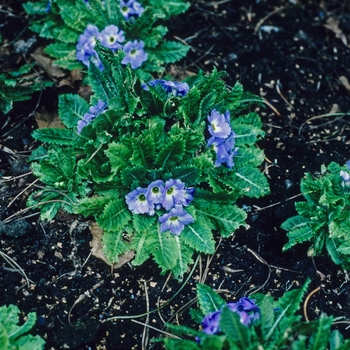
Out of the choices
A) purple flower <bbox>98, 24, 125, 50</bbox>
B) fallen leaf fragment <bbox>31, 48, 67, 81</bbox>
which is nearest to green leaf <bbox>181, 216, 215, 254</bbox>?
purple flower <bbox>98, 24, 125, 50</bbox>

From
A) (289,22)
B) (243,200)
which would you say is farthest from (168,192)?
(289,22)

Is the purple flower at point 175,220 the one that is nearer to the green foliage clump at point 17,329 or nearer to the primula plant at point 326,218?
the primula plant at point 326,218

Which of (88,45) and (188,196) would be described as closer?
(188,196)

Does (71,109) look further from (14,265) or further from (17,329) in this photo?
(17,329)

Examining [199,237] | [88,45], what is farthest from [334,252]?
[88,45]

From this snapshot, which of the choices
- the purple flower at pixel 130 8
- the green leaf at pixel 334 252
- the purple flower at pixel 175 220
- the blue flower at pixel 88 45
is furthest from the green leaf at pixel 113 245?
the purple flower at pixel 130 8

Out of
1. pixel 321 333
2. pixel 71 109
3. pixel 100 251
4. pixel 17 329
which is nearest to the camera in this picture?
pixel 321 333
